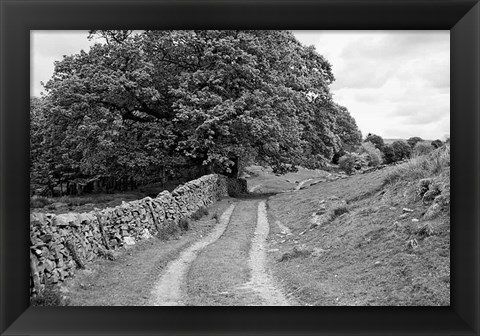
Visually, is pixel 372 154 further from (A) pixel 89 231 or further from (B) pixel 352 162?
(A) pixel 89 231

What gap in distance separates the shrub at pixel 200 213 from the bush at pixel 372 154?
8033 mm

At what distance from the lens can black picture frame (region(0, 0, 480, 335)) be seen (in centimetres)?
354

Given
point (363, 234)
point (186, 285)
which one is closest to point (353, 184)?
point (363, 234)

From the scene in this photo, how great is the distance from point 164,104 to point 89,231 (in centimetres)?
1065

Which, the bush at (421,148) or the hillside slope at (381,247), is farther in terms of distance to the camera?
the bush at (421,148)

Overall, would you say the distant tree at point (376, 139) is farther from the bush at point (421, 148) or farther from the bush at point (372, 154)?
the bush at point (421, 148)

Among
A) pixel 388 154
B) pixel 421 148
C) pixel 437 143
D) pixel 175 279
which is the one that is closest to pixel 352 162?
pixel 388 154

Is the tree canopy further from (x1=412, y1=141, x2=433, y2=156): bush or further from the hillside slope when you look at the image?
the hillside slope

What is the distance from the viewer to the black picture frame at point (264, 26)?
354cm

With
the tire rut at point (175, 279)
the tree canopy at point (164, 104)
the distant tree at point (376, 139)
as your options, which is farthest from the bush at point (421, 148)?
the tire rut at point (175, 279)

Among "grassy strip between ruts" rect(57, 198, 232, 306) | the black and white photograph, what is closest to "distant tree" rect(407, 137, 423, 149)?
the black and white photograph

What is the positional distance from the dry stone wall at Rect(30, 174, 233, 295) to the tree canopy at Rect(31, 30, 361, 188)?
14.5 feet

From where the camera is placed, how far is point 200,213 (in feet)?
40.4
